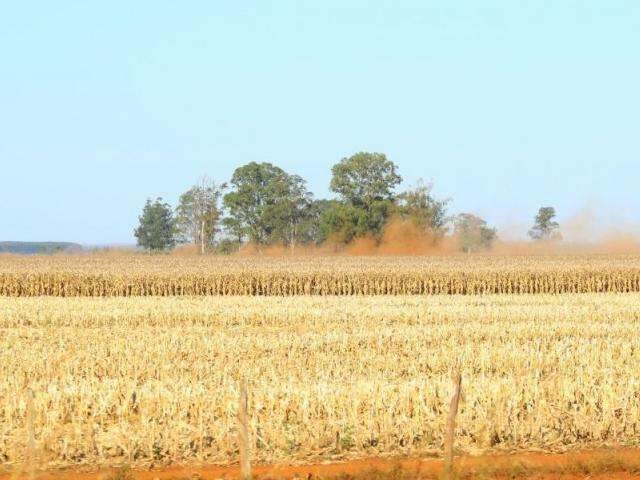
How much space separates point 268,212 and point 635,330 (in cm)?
7246

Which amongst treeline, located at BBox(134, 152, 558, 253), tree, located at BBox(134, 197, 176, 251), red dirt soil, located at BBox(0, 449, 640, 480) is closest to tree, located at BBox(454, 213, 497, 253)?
treeline, located at BBox(134, 152, 558, 253)

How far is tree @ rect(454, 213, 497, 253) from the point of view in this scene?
86250 millimetres

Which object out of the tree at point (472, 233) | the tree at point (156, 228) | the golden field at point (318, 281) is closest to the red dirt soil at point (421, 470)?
the golden field at point (318, 281)

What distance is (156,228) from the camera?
384 ft

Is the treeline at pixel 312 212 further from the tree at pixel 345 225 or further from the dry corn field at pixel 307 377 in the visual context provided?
the dry corn field at pixel 307 377

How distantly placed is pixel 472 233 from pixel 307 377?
8084 cm

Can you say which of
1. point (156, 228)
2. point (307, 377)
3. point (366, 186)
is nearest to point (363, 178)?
point (366, 186)

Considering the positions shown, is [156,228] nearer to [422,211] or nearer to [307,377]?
[422,211]

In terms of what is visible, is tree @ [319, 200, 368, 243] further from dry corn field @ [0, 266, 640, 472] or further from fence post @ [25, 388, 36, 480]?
fence post @ [25, 388, 36, 480]

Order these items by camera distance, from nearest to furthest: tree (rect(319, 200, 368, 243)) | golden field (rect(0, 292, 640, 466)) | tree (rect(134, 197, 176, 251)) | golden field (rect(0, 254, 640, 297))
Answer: golden field (rect(0, 292, 640, 466)), golden field (rect(0, 254, 640, 297)), tree (rect(319, 200, 368, 243)), tree (rect(134, 197, 176, 251))

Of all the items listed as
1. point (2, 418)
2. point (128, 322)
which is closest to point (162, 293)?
point (128, 322)

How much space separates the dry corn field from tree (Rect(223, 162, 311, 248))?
Answer: 63018mm

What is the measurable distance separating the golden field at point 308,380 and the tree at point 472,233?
57807mm

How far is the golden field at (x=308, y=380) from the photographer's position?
38.6 feet
